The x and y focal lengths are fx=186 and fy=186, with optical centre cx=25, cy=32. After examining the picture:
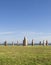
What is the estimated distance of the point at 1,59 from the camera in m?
18.8

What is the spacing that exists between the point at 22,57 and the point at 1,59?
2205 mm

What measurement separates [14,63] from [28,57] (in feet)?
6.64

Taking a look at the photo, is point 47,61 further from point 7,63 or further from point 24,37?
point 24,37

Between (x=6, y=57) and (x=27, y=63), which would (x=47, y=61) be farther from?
(x=6, y=57)

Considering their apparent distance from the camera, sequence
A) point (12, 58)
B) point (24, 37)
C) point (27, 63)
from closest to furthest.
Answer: point (27, 63), point (12, 58), point (24, 37)

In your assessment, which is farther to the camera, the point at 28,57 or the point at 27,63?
the point at 28,57

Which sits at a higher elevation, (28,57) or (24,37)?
(24,37)

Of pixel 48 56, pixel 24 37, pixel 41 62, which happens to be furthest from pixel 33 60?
pixel 24 37

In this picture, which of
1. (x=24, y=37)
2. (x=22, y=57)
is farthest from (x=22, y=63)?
(x=24, y=37)

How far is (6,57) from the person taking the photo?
1942cm

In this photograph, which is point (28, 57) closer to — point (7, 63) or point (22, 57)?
point (22, 57)

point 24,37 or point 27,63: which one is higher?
point 24,37

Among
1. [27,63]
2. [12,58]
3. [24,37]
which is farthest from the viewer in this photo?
[24,37]

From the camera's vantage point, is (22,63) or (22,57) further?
(22,57)
